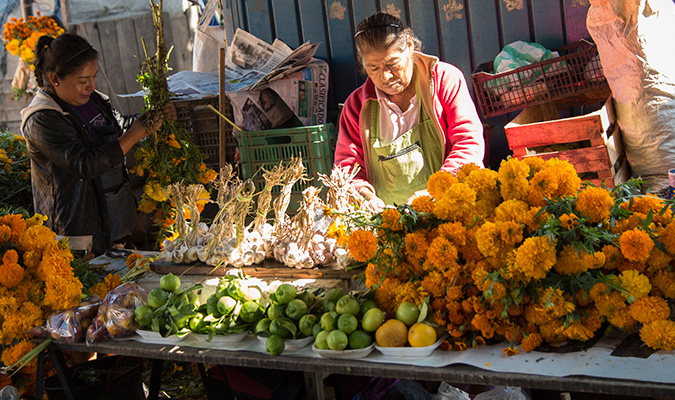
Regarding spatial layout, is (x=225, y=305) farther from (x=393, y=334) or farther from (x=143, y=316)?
(x=393, y=334)

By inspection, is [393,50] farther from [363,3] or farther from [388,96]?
[363,3]

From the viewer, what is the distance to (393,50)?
2730 millimetres

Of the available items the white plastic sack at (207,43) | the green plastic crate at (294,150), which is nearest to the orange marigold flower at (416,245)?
the green plastic crate at (294,150)

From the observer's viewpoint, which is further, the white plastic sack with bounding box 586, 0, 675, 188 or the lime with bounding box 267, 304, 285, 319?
the white plastic sack with bounding box 586, 0, 675, 188

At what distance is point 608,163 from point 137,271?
249cm

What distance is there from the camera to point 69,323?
2.25 m

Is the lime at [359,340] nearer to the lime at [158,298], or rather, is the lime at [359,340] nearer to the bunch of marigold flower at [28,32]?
the lime at [158,298]

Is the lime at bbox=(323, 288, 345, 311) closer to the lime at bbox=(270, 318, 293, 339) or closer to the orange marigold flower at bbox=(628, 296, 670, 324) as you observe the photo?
the lime at bbox=(270, 318, 293, 339)

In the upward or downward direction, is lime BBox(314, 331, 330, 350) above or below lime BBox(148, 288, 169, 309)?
below

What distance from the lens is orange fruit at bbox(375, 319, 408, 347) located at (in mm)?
1766

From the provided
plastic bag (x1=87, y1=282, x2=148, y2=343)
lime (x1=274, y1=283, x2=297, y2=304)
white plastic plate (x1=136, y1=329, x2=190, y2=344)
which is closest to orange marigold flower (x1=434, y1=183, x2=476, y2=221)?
lime (x1=274, y1=283, x2=297, y2=304)

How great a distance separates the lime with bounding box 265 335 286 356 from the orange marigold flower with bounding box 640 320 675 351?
42.3 inches

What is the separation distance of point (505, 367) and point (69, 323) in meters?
1.64

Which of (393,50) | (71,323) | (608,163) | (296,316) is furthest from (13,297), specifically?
(608,163)
